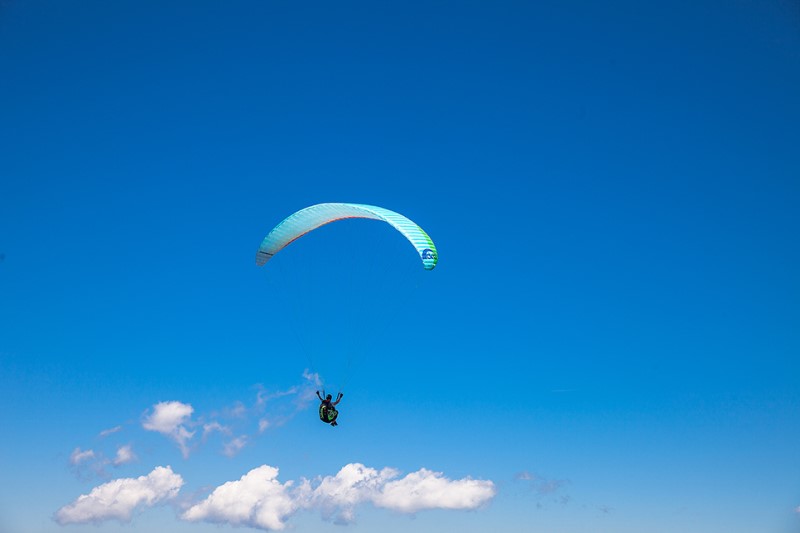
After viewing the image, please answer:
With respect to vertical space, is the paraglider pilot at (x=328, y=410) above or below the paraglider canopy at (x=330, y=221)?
below

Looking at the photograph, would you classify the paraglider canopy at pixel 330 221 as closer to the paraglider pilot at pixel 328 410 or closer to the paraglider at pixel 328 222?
the paraglider at pixel 328 222

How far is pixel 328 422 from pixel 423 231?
9.76 m

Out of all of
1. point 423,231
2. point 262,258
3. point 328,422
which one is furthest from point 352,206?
point 328,422

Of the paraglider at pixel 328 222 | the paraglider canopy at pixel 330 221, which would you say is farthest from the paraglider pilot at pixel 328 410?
the paraglider canopy at pixel 330 221

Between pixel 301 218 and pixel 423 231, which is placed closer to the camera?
pixel 423 231

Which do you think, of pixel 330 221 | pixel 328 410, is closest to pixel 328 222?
pixel 330 221

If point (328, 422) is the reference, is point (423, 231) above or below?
Answer: above

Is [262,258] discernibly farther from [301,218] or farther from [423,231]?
[423,231]

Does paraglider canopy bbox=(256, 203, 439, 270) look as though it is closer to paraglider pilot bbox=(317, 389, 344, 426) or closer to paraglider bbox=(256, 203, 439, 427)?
paraglider bbox=(256, 203, 439, 427)

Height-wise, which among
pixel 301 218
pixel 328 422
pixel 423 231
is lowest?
pixel 328 422

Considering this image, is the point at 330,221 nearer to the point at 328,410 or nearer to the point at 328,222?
the point at 328,222

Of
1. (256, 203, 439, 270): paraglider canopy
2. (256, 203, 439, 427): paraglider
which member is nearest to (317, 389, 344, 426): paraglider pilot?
(256, 203, 439, 427): paraglider

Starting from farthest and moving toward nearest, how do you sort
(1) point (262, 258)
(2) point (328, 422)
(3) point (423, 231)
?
(1) point (262, 258)
(2) point (328, 422)
(3) point (423, 231)

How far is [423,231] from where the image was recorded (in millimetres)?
36125
